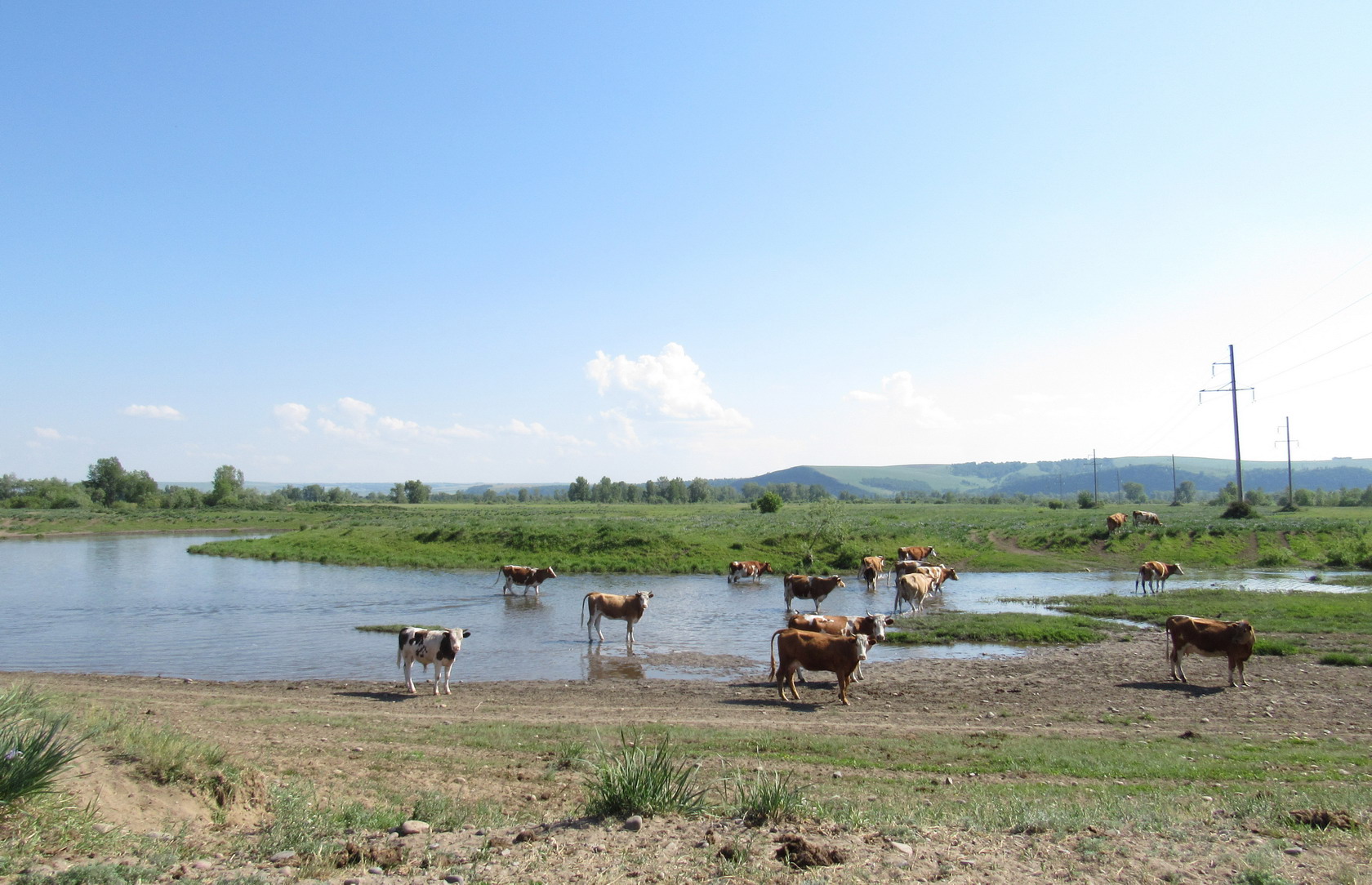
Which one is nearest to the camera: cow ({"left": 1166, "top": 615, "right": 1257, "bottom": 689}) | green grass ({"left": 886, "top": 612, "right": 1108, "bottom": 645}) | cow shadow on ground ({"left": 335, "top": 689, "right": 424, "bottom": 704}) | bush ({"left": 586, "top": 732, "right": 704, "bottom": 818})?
bush ({"left": 586, "top": 732, "right": 704, "bottom": 818})

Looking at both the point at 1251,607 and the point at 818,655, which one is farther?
the point at 1251,607

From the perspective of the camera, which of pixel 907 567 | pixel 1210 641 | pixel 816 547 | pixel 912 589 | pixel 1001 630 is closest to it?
pixel 1210 641

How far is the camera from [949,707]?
14.1 meters

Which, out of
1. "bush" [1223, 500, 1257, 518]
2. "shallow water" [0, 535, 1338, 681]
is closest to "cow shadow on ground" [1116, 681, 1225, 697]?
"shallow water" [0, 535, 1338, 681]

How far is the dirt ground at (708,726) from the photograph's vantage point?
6.02 meters

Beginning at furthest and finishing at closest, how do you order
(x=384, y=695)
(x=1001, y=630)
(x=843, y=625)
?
(x=1001, y=630) < (x=843, y=625) < (x=384, y=695)

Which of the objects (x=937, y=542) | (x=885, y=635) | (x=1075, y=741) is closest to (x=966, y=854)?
(x=1075, y=741)

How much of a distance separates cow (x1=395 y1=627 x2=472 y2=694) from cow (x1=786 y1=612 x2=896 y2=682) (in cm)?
753

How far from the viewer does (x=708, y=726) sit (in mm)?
12477

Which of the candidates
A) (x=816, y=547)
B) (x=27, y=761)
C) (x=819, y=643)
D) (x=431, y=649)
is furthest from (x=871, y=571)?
(x=27, y=761)

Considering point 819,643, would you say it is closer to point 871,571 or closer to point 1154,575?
point 871,571

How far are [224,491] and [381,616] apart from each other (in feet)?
416

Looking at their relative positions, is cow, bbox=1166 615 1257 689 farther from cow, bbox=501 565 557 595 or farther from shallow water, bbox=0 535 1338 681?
cow, bbox=501 565 557 595

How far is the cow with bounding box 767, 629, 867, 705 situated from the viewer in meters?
15.0
